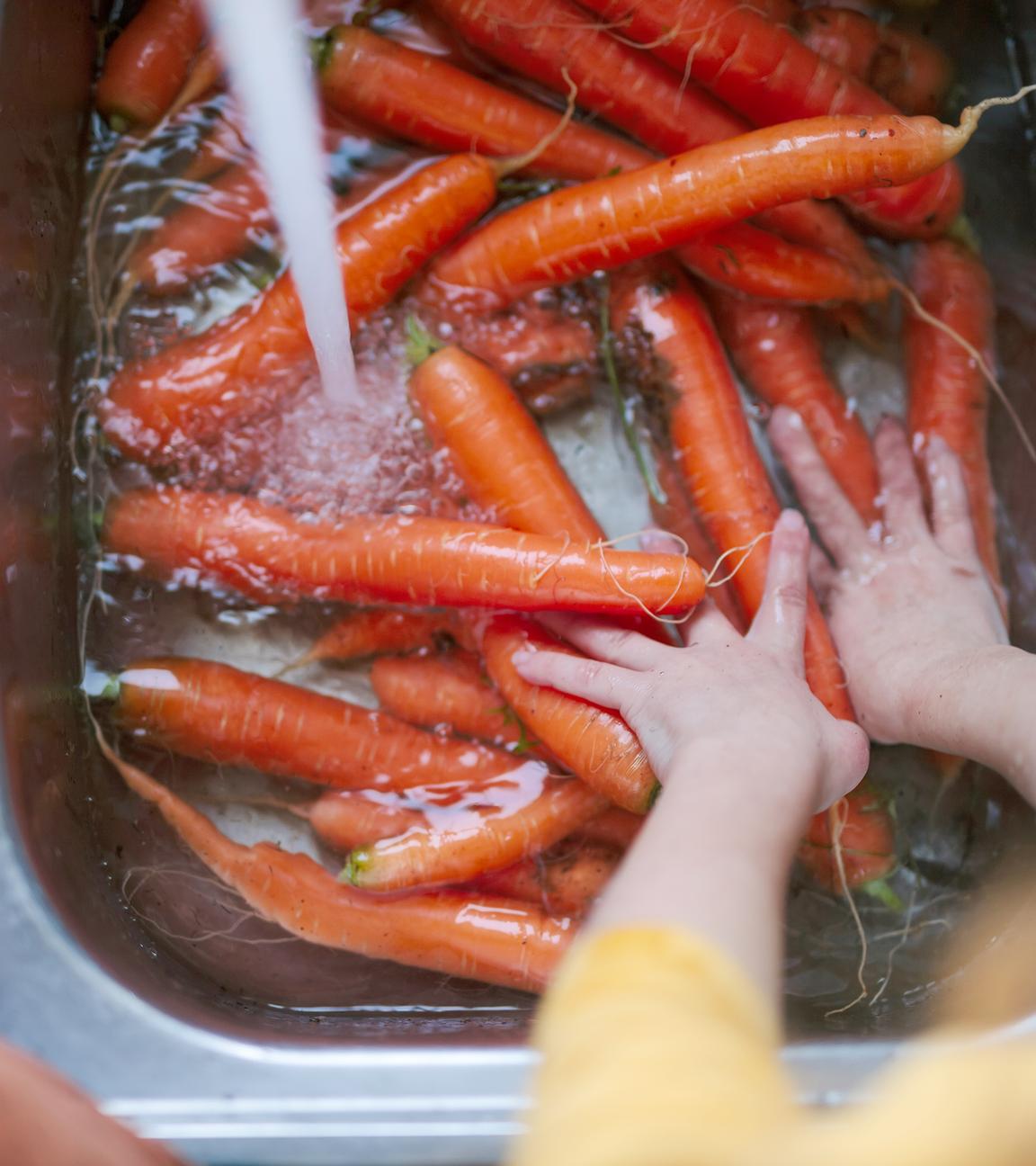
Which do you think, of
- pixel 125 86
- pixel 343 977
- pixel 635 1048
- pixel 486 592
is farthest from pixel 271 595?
pixel 635 1048

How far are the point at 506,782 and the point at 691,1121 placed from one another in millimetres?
609

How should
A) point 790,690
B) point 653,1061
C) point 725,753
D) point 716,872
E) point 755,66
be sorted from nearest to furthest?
point 653,1061, point 716,872, point 725,753, point 790,690, point 755,66

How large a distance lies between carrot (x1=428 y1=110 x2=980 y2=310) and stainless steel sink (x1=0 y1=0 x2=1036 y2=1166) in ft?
0.99

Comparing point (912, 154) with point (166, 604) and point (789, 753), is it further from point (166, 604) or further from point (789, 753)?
point (166, 604)

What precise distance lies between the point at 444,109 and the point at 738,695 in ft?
2.42

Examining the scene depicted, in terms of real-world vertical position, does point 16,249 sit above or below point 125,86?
below

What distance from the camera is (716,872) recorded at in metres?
0.54

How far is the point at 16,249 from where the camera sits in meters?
0.98

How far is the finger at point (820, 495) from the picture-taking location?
1029 mm

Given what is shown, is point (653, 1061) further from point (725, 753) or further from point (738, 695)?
point (738, 695)

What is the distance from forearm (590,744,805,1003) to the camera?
1.66ft

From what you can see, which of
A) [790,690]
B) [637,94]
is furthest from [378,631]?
[637,94]

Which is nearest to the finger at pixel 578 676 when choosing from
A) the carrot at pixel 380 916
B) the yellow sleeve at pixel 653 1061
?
the carrot at pixel 380 916

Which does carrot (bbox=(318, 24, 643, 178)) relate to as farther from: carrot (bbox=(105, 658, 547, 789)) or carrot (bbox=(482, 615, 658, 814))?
carrot (bbox=(105, 658, 547, 789))
